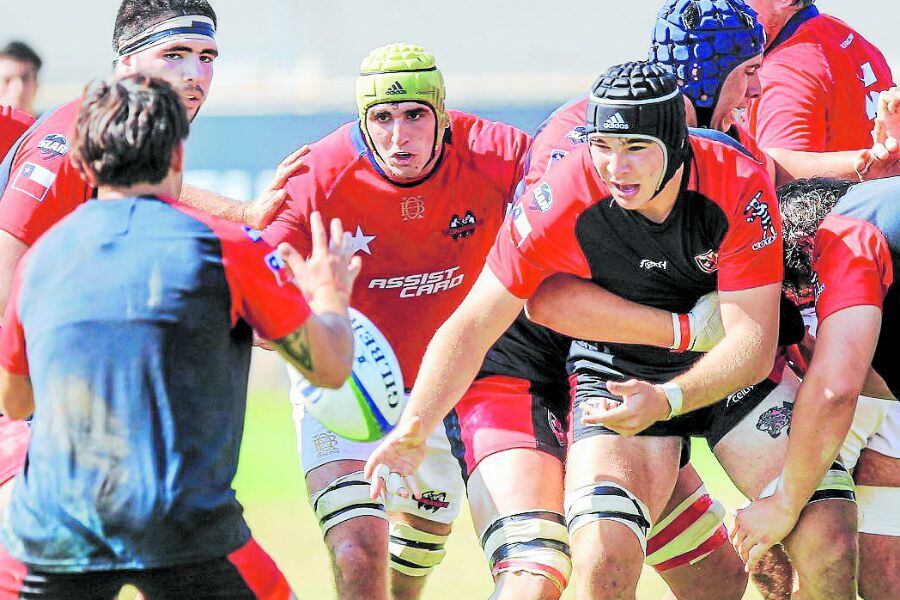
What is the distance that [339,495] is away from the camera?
222 inches

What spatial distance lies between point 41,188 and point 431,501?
232 centimetres

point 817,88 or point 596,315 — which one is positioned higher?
point 817,88

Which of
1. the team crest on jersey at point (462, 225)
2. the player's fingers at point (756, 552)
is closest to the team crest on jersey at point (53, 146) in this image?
the team crest on jersey at point (462, 225)

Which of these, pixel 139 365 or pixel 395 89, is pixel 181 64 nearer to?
pixel 395 89

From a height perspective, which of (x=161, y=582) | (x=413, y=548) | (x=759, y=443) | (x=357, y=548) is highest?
(x=161, y=582)

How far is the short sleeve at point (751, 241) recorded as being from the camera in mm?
4906

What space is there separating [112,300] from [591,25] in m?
13.4

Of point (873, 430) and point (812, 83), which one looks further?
point (812, 83)

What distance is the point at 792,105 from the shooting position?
6.79m

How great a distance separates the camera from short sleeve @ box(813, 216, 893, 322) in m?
4.97

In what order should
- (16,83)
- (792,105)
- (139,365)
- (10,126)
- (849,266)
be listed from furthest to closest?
1. (16,83)
2. (792,105)
3. (10,126)
4. (849,266)
5. (139,365)

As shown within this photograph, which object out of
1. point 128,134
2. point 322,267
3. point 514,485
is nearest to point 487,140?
point 514,485

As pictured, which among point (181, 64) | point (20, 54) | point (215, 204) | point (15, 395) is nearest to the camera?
point (15, 395)

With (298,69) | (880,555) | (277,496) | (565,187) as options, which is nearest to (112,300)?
(565,187)
